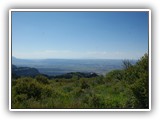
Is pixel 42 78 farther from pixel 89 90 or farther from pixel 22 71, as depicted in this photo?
pixel 89 90

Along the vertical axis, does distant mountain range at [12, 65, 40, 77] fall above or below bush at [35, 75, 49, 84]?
above

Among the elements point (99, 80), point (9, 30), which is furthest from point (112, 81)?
point (9, 30)

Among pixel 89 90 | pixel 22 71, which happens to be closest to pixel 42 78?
pixel 22 71

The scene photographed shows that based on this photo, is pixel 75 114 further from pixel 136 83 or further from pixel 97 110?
pixel 136 83

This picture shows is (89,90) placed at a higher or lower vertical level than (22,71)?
lower

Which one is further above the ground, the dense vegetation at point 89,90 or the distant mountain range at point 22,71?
the distant mountain range at point 22,71

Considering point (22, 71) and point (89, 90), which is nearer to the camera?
point (22, 71)

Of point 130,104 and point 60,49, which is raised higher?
point 60,49

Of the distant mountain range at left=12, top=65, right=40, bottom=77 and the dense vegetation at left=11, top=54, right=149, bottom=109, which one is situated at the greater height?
the distant mountain range at left=12, top=65, right=40, bottom=77
